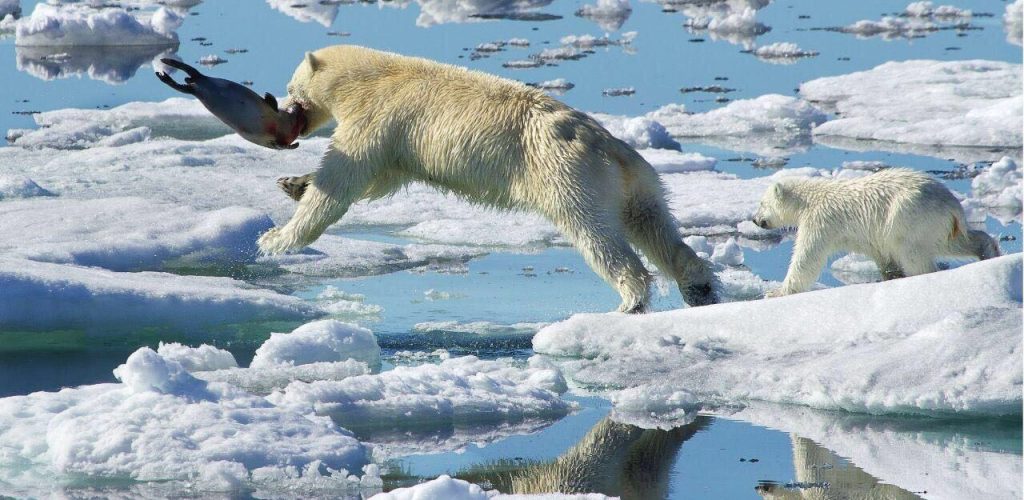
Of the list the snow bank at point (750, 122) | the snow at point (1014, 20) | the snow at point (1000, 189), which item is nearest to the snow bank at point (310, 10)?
the snow bank at point (750, 122)

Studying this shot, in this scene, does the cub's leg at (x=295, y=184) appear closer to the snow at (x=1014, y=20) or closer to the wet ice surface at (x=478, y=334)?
the wet ice surface at (x=478, y=334)

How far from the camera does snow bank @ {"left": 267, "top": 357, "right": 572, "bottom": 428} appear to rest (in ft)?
15.8

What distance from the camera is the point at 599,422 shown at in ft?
16.0

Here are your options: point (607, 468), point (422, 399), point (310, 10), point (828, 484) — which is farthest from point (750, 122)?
point (310, 10)

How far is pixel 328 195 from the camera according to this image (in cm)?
655

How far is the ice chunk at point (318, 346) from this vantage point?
5.59m

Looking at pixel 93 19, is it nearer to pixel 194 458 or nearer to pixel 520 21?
pixel 520 21

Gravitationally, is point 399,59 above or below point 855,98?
above

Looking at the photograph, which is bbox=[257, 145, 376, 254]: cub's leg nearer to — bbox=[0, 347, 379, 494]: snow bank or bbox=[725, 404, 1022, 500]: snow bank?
bbox=[0, 347, 379, 494]: snow bank

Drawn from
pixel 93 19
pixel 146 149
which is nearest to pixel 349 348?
pixel 146 149

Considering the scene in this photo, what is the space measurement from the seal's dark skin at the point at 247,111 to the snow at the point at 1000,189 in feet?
15.6

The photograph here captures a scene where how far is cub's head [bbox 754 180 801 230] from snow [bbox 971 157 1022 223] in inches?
103

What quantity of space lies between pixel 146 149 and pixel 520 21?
987cm

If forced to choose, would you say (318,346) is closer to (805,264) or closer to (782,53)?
(805,264)
